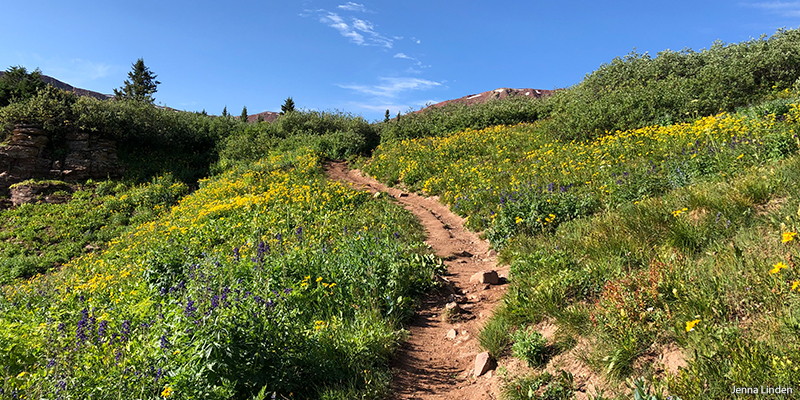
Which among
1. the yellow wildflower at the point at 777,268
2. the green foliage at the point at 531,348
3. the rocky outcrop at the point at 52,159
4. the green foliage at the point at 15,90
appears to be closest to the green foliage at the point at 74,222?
Result: the rocky outcrop at the point at 52,159

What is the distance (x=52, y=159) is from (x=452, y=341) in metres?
25.2

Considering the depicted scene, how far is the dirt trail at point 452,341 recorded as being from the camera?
412cm

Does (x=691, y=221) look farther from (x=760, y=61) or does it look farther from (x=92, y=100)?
(x=92, y=100)

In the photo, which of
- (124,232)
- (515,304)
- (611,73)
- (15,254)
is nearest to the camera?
(515,304)

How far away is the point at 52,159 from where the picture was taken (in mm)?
20812

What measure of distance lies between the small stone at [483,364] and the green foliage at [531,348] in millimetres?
281

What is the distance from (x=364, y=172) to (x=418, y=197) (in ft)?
19.5

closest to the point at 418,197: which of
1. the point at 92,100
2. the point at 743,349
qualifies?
the point at 743,349

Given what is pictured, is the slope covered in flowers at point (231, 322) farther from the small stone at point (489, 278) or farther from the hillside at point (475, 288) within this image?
the small stone at point (489, 278)

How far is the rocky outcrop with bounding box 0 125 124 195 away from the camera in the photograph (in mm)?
19734

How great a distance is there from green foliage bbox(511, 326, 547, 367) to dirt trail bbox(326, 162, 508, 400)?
0.38 meters

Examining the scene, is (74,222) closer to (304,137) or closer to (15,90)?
(304,137)

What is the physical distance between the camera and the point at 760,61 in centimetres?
1725

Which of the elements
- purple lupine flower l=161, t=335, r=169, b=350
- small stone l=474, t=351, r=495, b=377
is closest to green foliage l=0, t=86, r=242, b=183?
purple lupine flower l=161, t=335, r=169, b=350
